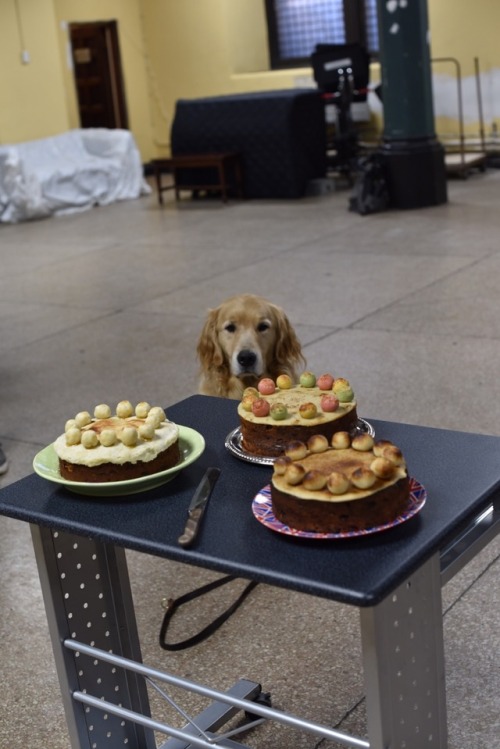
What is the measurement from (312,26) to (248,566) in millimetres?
13029

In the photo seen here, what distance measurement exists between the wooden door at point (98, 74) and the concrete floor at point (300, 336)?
10.6 feet

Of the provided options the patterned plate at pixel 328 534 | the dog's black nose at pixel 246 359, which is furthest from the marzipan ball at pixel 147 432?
the dog's black nose at pixel 246 359

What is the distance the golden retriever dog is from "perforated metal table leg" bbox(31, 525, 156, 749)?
59.8 inches

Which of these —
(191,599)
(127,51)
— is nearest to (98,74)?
(127,51)

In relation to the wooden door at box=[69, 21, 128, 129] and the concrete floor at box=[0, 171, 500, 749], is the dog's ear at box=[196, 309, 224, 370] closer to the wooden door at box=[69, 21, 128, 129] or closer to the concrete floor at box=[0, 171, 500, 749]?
the concrete floor at box=[0, 171, 500, 749]

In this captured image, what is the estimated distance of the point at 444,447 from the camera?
2053 mm

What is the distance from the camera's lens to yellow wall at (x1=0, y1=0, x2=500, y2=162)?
1212 centimetres

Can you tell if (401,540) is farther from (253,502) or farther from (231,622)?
(231,622)

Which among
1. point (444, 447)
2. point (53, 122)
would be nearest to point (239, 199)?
point (53, 122)


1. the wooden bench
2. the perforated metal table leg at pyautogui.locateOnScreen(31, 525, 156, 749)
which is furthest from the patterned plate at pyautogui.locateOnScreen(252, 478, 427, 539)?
the wooden bench

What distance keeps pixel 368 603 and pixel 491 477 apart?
46cm

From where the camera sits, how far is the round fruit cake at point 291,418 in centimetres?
201

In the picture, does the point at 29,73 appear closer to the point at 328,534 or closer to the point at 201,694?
the point at 201,694

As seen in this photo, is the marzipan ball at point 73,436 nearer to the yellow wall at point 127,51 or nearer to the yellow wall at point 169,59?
the yellow wall at point 169,59
